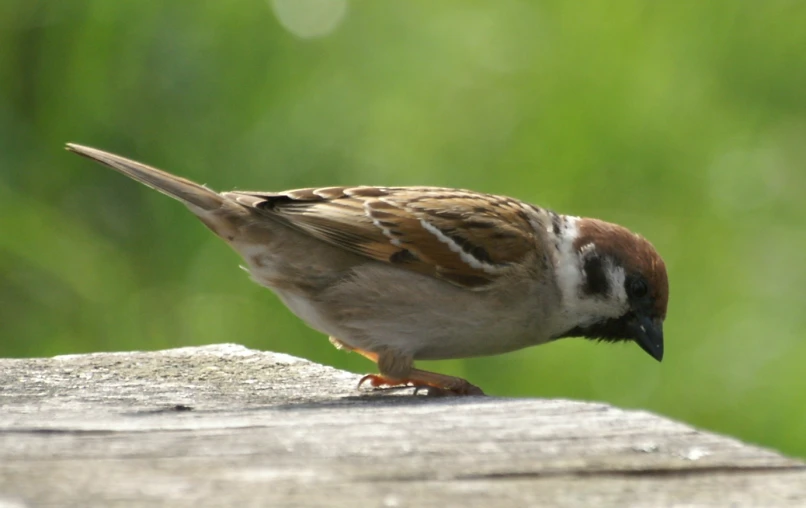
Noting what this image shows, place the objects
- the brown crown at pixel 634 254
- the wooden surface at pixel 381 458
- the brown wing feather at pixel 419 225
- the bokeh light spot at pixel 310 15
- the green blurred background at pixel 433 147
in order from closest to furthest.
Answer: the wooden surface at pixel 381 458
the brown wing feather at pixel 419 225
the brown crown at pixel 634 254
the green blurred background at pixel 433 147
the bokeh light spot at pixel 310 15

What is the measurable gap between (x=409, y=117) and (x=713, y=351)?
1468mm

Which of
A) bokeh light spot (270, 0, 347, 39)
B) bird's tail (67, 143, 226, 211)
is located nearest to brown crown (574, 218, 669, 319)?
bird's tail (67, 143, 226, 211)

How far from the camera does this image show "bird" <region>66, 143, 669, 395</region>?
3.51 m

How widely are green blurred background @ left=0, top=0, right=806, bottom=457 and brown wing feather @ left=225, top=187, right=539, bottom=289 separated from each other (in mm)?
703

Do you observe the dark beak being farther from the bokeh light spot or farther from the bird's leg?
the bokeh light spot

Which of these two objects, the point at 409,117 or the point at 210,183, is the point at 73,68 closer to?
the point at 210,183

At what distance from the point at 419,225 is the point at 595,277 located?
22.6 inches

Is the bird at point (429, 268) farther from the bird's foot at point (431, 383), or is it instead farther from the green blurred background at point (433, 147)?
the green blurred background at point (433, 147)

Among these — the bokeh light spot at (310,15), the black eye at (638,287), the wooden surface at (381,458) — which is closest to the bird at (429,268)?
the black eye at (638,287)

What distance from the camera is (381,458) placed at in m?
1.60

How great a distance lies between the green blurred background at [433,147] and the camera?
423 cm

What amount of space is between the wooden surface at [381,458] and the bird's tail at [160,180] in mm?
1440

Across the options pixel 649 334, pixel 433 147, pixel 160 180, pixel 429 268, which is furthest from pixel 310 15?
pixel 649 334

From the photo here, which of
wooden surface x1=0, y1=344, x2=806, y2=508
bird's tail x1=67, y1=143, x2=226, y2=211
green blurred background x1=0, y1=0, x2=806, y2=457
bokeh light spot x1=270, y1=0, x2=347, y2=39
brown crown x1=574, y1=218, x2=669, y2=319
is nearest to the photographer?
wooden surface x1=0, y1=344, x2=806, y2=508
